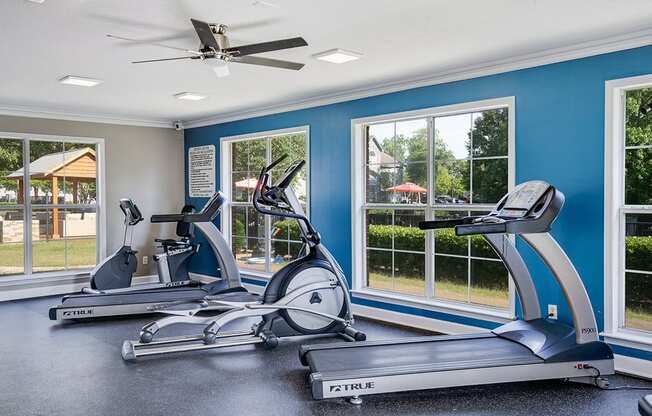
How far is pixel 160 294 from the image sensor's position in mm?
6109

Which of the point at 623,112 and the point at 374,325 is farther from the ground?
the point at 623,112

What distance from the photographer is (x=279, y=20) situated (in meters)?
3.54

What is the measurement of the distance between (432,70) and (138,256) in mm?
5366

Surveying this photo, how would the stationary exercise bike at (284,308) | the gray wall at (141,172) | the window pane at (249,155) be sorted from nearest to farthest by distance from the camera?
the stationary exercise bike at (284,308) < the window pane at (249,155) < the gray wall at (141,172)

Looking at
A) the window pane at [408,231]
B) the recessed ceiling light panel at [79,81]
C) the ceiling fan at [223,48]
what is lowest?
the window pane at [408,231]

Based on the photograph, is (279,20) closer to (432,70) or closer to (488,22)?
(488,22)

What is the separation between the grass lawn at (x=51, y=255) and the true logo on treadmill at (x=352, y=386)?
18.0 feet

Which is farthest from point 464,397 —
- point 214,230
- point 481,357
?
point 214,230

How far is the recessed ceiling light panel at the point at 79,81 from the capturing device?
5.13 m

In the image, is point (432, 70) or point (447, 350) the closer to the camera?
point (447, 350)

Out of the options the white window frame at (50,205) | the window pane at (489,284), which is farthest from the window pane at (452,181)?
the white window frame at (50,205)

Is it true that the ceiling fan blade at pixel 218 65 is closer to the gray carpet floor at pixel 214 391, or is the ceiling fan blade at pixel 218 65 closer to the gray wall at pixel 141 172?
the gray carpet floor at pixel 214 391

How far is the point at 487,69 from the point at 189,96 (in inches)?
134

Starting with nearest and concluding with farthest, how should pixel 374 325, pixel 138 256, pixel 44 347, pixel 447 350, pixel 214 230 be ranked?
pixel 447 350 → pixel 44 347 → pixel 374 325 → pixel 214 230 → pixel 138 256
